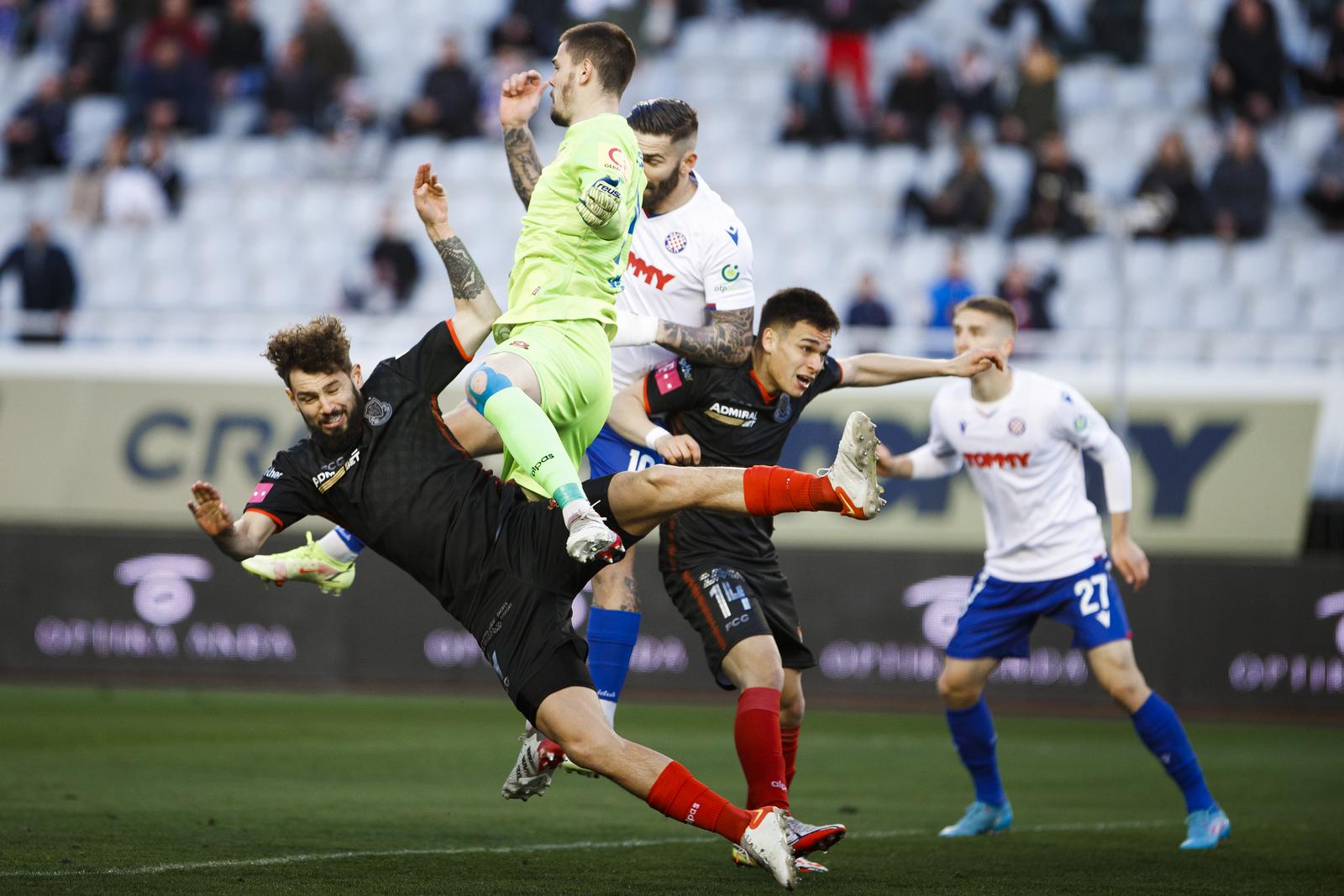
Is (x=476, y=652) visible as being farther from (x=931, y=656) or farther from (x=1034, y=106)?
(x=1034, y=106)

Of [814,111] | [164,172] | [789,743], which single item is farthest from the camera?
[164,172]

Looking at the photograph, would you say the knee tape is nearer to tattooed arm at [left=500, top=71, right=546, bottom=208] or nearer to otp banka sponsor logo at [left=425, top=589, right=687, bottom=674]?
tattooed arm at [left=500, top=71, right=546, bottom=208]

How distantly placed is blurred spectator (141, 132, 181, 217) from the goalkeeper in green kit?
13.2m

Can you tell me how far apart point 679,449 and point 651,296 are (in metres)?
1.19

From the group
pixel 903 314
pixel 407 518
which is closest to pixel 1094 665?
pixel 407 518

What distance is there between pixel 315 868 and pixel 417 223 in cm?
1307

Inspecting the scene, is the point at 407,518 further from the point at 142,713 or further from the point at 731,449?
the point at 142,713

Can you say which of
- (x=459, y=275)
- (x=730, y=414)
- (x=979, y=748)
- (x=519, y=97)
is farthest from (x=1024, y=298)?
(x=459, y=275)

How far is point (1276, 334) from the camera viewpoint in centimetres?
1670

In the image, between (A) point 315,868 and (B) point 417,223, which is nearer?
(A) point 315,868

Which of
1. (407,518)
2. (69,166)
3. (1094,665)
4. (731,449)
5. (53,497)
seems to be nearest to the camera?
(407,518)

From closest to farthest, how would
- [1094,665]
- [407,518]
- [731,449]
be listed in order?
[407,518] < [731,449] < [1094,665]

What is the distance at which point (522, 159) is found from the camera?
7.53m

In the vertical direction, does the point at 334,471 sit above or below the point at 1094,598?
above
